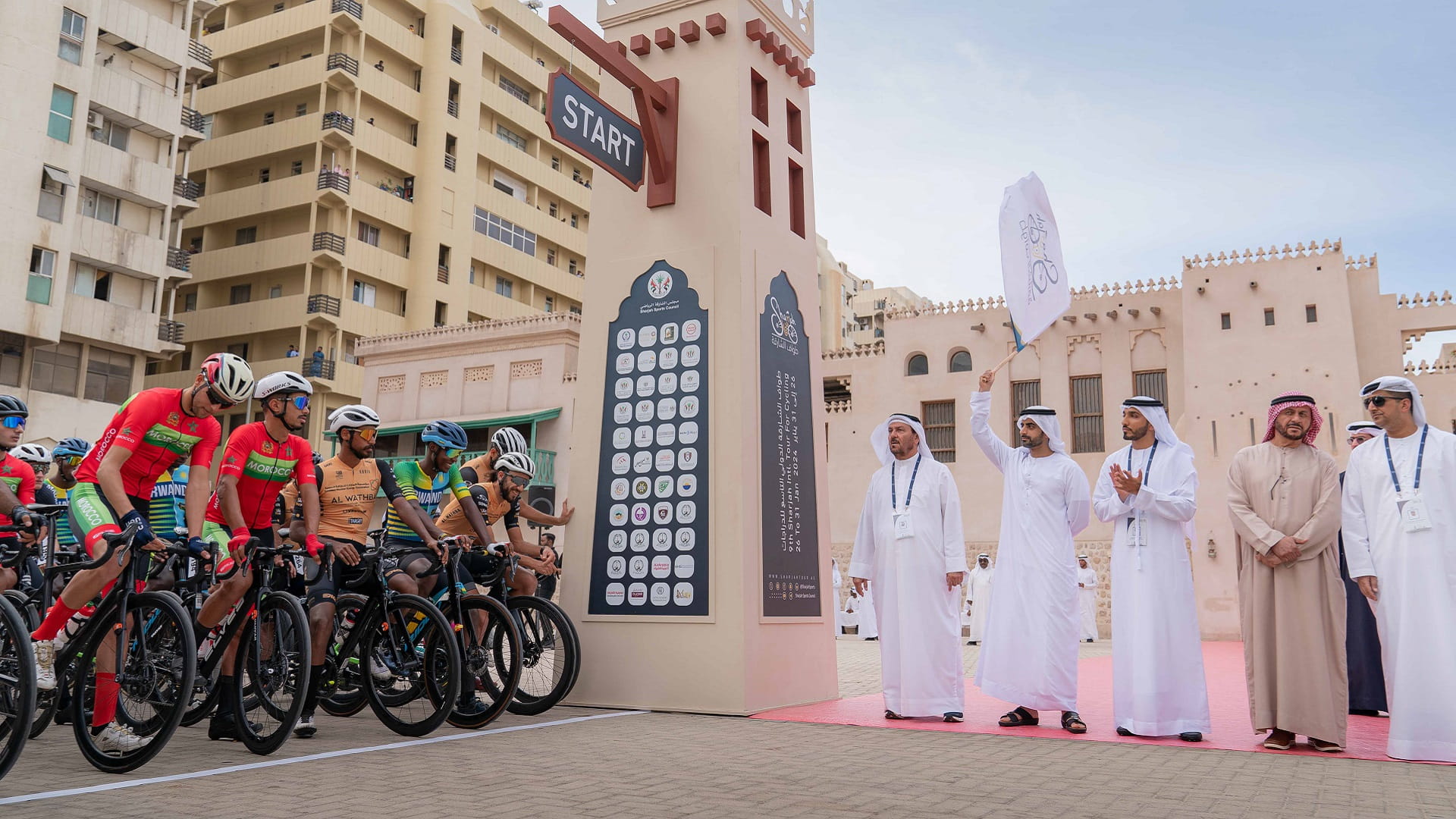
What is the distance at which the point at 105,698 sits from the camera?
182 inches

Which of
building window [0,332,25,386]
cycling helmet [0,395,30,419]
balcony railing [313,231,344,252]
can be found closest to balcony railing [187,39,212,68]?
balcony railing [313,231,344,252]

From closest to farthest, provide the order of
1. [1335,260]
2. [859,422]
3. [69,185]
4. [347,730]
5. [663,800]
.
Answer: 1. [663,800]
2. [347,730]
3. [1335,260]
4. [69,185]
5. [859,422]

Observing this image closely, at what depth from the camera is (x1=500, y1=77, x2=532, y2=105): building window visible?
41.1 meters

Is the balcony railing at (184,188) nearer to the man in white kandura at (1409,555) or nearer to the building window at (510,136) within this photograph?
the building window at (510,136)

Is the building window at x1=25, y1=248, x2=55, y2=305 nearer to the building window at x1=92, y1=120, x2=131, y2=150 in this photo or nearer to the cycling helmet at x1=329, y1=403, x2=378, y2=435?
the building window at x1=92, y1=120, x2=131, y2=150

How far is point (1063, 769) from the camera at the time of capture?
4.92 m

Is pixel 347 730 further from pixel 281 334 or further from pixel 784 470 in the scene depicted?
pixel 281 334

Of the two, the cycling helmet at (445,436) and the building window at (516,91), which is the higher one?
the building window at (516,91)

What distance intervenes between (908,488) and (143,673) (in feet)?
15.7

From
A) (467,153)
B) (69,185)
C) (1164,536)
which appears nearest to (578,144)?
(1164,536)

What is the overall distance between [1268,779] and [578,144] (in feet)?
18.0

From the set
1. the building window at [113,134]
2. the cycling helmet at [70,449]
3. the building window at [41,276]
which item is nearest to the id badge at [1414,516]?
the cycling helmet at [70,449]

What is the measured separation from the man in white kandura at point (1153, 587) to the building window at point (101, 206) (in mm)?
30262

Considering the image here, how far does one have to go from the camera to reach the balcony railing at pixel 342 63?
34500mm
